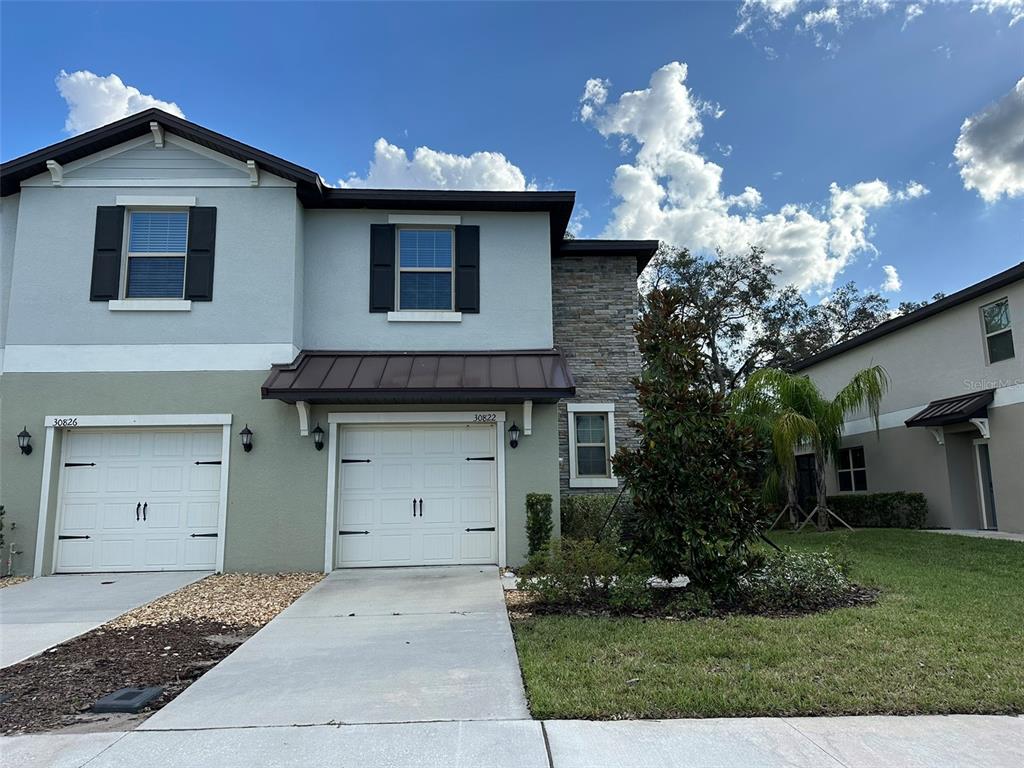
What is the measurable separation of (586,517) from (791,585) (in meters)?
4.73

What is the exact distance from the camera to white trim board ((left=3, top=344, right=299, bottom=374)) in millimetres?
9508

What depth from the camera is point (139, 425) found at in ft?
30.9

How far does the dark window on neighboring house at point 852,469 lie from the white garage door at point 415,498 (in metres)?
13.3

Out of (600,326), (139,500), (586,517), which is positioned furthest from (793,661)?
(139,500)

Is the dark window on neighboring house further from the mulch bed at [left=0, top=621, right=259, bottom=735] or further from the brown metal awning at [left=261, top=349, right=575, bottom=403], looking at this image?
the mulch bed at [left=0, top=621, right=259, bottom=735]

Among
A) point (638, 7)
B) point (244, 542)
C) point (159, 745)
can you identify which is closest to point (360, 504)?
point (244, 542)

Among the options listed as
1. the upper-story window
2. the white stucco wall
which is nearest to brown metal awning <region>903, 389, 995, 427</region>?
the upper-story window

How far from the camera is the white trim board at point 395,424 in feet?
30.9

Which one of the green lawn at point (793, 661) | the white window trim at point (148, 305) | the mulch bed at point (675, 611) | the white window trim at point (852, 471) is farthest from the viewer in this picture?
the white window trim at point (852, 471)

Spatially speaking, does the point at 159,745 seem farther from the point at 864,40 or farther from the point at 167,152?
the point at 864,40

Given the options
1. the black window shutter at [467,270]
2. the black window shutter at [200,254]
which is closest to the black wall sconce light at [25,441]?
the black window shutter at [200,254]

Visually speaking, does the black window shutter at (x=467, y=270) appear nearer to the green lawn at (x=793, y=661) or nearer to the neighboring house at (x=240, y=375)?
the neighboring house at (x=240, y=375)

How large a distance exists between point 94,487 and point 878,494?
671 inches

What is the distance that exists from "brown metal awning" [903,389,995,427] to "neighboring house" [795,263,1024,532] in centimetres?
2
